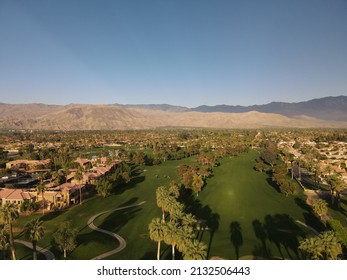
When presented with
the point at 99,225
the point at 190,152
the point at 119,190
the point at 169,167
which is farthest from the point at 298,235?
the point at 190,152

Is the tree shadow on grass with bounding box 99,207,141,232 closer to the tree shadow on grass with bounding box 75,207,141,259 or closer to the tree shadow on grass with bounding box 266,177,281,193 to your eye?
the tree shadow on grass with bounding box 75,207,141,259

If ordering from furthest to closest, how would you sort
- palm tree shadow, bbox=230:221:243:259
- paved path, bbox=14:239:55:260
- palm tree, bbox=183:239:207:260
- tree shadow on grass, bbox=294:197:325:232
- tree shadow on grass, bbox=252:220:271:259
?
tree shadow on grass, bbox=294:197:325:232 → palm tree shadow, bbox=230:221:243:259 → tree shadow on grass, bbox=252:220:271:259 → paved path, bbox=14:239:55:260 → palm tree, bbox=183:239:207:260

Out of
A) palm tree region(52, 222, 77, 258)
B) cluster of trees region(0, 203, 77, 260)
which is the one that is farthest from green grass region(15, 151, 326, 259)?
cluster of trees region(0, 203, 77, 260)

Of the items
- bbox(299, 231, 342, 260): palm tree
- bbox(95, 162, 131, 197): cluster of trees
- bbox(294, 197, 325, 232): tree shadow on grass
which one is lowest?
bbox(294, 197, 325, 232): tree shadow on grass

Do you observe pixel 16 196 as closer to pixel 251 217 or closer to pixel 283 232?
pixel 251 217

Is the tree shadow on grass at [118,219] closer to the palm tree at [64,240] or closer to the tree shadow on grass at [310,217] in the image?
the palm tree at [64,240]

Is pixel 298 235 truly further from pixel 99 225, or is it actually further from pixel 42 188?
pixel 42 188

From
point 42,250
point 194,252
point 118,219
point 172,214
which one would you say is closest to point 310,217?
point 172,214

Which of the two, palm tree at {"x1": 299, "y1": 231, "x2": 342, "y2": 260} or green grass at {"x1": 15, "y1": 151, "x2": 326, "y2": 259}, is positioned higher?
palm tree at {"x1": 299, "y1": 231, "x2": 342, "y2": 260}

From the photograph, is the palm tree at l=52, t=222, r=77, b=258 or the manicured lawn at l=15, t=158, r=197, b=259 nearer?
the palm tree at l=52, t=222, r=77, b=258

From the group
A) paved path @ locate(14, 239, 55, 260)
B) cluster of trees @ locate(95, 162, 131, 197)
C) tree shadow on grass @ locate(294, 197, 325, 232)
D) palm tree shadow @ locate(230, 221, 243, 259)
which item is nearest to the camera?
paved path @ locate(14, 239, 55, 260)
